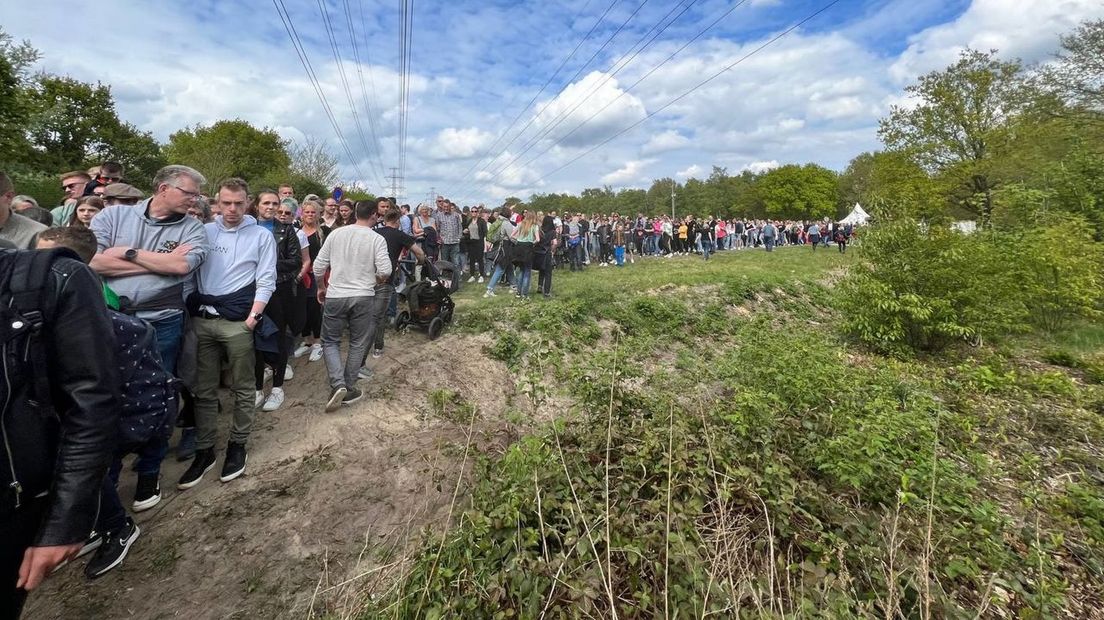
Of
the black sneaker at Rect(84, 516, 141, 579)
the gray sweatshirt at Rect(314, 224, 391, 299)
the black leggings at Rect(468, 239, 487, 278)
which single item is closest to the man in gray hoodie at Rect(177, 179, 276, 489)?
the black sneaker at Rect(84, 516, 141, 579)

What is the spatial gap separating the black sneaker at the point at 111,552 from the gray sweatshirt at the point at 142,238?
138cm

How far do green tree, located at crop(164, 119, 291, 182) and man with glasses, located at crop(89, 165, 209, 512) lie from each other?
36.5 m

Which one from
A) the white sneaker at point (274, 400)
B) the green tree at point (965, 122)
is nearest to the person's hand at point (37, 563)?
the white sneaker at point (274, 400)

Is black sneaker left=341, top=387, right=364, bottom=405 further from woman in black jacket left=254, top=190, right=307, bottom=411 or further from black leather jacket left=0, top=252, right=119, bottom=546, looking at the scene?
black leather jacket left=0, top=252, right=119, bottom=546

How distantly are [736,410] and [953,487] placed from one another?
139cm

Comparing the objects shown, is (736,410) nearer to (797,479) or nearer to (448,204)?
(797,479)

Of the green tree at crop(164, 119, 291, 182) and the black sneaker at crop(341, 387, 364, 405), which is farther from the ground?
the green tree at crop(164, 119, 291, 182)

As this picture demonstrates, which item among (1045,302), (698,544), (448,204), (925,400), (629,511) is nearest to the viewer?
(698,544)

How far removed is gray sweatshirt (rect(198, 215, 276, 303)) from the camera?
377 cm

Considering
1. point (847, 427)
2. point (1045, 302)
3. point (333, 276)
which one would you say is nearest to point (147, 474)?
point (333, 276)

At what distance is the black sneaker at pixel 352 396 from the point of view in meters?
5.12

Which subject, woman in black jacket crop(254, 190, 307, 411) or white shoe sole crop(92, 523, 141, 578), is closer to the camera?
white shoe sole crop(92, 523, 141, 578)

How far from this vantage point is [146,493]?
3529 mm

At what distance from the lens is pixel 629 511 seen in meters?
2.81
